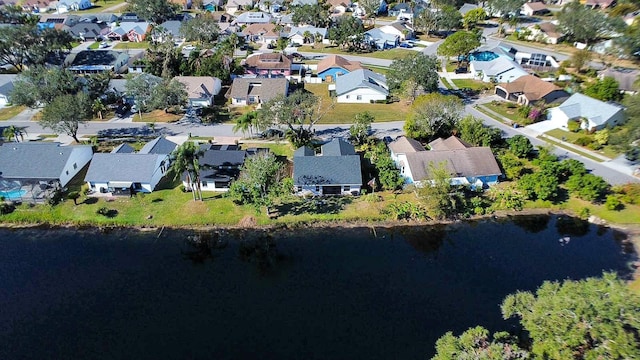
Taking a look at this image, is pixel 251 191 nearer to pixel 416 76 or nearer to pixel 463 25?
pixel 416 76

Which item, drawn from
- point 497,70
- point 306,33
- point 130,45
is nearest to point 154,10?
point 130,45

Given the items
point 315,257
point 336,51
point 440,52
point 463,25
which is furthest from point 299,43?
point 315,257

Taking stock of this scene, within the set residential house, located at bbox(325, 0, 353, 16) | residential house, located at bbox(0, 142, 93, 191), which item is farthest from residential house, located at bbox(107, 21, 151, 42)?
residential house, located at bbox(0, 142, 93, 191)

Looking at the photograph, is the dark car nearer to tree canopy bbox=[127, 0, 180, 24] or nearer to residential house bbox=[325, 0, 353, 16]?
tree canopy bbox=[127, 0, 180, 24]

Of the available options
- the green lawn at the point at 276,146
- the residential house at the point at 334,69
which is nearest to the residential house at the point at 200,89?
the green lawn at the point at 276,146

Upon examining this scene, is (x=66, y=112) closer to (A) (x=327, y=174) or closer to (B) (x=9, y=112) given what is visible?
(B) (x=9, y=112)
